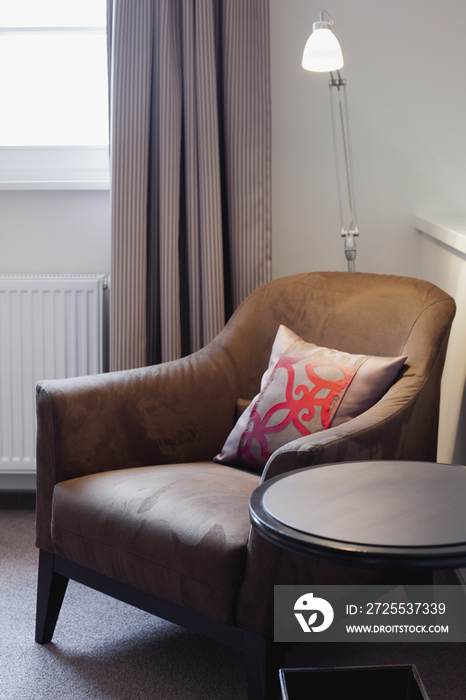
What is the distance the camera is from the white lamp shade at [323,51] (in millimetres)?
1646

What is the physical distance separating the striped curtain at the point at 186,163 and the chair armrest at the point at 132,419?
403mm

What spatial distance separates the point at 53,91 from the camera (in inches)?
98.5

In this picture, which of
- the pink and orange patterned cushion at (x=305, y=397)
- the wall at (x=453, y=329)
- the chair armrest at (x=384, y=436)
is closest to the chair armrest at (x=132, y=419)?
the pink and orange patterned cushion at (x=305, y=397)

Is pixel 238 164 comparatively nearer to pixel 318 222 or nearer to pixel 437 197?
pixel 318 222

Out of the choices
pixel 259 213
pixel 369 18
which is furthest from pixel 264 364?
pixel 369 18

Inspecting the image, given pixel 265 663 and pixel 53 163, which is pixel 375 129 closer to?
pixel 53 163

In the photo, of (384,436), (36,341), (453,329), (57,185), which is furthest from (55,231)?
(384,436)

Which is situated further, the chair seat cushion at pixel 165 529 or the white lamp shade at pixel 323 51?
the white lamp shade at pixel 323 51

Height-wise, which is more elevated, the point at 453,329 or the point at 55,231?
the point at 55,231

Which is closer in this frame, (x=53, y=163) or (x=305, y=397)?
(x=305, y=397)

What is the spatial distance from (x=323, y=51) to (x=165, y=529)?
1.22 m

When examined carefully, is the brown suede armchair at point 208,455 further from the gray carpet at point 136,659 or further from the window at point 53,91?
the window at point 53,91

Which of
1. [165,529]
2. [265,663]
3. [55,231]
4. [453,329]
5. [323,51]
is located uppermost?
[323,51]

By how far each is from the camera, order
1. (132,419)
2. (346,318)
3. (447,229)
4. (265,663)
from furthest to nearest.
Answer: (447,229) < (346,318) < (132,419) < (265,663)
